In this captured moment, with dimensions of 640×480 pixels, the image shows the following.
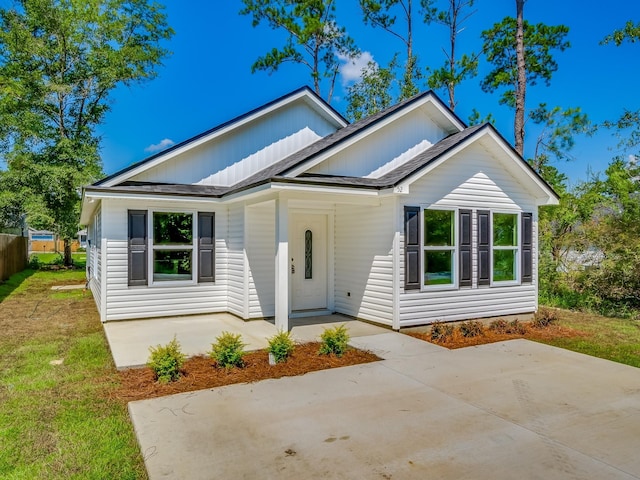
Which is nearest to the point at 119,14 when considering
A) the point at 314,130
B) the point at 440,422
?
the point at 314,130

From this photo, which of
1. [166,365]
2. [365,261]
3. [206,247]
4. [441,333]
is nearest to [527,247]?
[441,333]

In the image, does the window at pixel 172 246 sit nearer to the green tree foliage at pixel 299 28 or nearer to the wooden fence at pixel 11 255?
the wooden fence at pixel 11 255

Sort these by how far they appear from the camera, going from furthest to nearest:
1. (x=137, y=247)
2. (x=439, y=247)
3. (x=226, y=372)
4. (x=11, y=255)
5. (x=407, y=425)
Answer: (x=11, y=255)
(x=137, y=247)
(x=439, y=247)
(x=226, y=372)
(x=407, y=425)

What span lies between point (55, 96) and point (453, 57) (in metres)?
21.3

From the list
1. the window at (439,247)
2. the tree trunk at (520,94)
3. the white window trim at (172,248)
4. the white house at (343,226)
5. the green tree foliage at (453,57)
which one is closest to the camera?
the white house at (343,226)

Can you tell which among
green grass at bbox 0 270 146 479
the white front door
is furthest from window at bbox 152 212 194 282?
the white front door

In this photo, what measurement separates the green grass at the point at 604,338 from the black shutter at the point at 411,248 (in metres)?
2.59

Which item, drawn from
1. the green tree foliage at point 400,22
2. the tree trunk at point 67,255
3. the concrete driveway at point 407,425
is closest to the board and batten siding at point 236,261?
the concrete driveway at point 407,425

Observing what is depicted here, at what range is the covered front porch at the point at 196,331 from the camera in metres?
6.71

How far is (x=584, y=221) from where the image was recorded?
13.2 meters

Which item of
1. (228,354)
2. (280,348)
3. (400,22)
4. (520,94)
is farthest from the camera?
(400,22)

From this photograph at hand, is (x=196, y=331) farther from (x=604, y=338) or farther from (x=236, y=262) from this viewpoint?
(x=604, y=338)

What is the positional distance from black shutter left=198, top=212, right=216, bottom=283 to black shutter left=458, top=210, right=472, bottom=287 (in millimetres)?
5453

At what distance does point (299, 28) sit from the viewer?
886 inches
